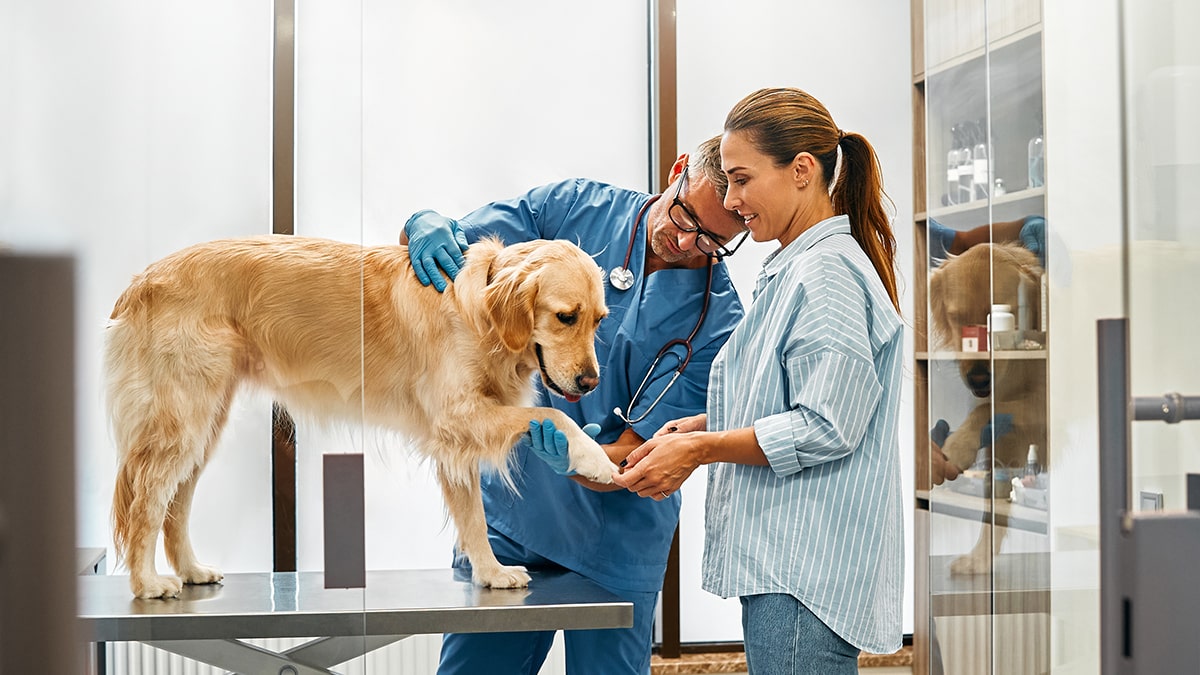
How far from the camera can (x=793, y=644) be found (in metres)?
1.21

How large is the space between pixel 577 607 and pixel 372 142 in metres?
0.78

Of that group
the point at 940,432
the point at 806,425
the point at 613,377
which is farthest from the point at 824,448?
the point at 613,377

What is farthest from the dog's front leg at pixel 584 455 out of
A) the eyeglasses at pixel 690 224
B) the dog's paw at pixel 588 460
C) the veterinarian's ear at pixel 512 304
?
the eyeglasses at pixel 690 224

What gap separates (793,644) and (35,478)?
2.88ft

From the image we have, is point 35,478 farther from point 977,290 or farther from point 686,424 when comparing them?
point 686,424

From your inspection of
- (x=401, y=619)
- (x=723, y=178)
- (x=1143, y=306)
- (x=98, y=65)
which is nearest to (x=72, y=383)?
(x=98, y=65)

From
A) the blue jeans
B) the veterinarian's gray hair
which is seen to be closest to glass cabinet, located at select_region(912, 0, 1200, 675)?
the blue jeans

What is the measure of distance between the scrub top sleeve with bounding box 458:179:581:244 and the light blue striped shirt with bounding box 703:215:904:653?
55 centimetres

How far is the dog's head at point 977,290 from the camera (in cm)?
92

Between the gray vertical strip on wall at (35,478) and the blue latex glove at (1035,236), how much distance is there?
85 cm

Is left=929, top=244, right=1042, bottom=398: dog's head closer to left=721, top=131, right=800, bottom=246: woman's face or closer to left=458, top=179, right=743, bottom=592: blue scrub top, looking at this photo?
left=721, top=131, right=800, bottom=246: woman's face

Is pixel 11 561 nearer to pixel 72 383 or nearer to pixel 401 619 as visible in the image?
pixel 72 383

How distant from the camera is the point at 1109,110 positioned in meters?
0.80

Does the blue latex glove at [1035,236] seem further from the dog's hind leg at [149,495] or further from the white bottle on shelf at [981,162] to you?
the dog's hind leg at [149,495]
